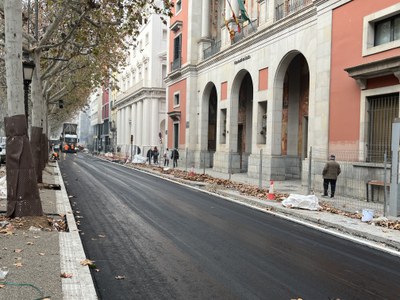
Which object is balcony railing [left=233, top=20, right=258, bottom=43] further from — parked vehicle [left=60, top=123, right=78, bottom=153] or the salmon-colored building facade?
parked vehicle [left=60, top=123, right=78, bottom=153]

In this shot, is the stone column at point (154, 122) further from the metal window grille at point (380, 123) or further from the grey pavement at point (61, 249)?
the grey pavement at point (61, 249)

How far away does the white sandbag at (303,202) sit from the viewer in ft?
39.9

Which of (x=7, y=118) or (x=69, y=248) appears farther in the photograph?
(x=7, y=118)

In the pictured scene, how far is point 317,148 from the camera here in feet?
56.7

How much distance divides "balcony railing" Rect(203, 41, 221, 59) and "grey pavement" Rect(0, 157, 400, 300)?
67.1ft

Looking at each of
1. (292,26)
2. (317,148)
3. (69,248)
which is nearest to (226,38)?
(292,26)

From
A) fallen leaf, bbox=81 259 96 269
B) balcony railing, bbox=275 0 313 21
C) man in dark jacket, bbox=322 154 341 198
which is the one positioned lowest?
fallen leaf, bbox=81 259 96 269

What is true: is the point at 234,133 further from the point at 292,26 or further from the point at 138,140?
the point at 138,140

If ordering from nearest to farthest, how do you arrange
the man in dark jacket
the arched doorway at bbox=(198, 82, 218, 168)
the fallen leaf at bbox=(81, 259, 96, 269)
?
the fallen leaf at bbox=(81, 259, 96, 269) < the man in dark jacket < the arched doorway at bbox=(198, 82, 218, 168)

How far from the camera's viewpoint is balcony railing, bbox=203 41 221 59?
30.6 meters

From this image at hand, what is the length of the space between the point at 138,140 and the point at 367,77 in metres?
43.2

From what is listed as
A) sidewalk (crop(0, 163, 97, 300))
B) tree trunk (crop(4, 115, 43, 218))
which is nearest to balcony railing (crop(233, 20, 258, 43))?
tree trunk (crop(4, 115, 43, 218))

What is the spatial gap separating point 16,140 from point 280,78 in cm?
1610

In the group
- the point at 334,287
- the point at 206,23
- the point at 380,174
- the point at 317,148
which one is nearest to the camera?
the point at 334,287
